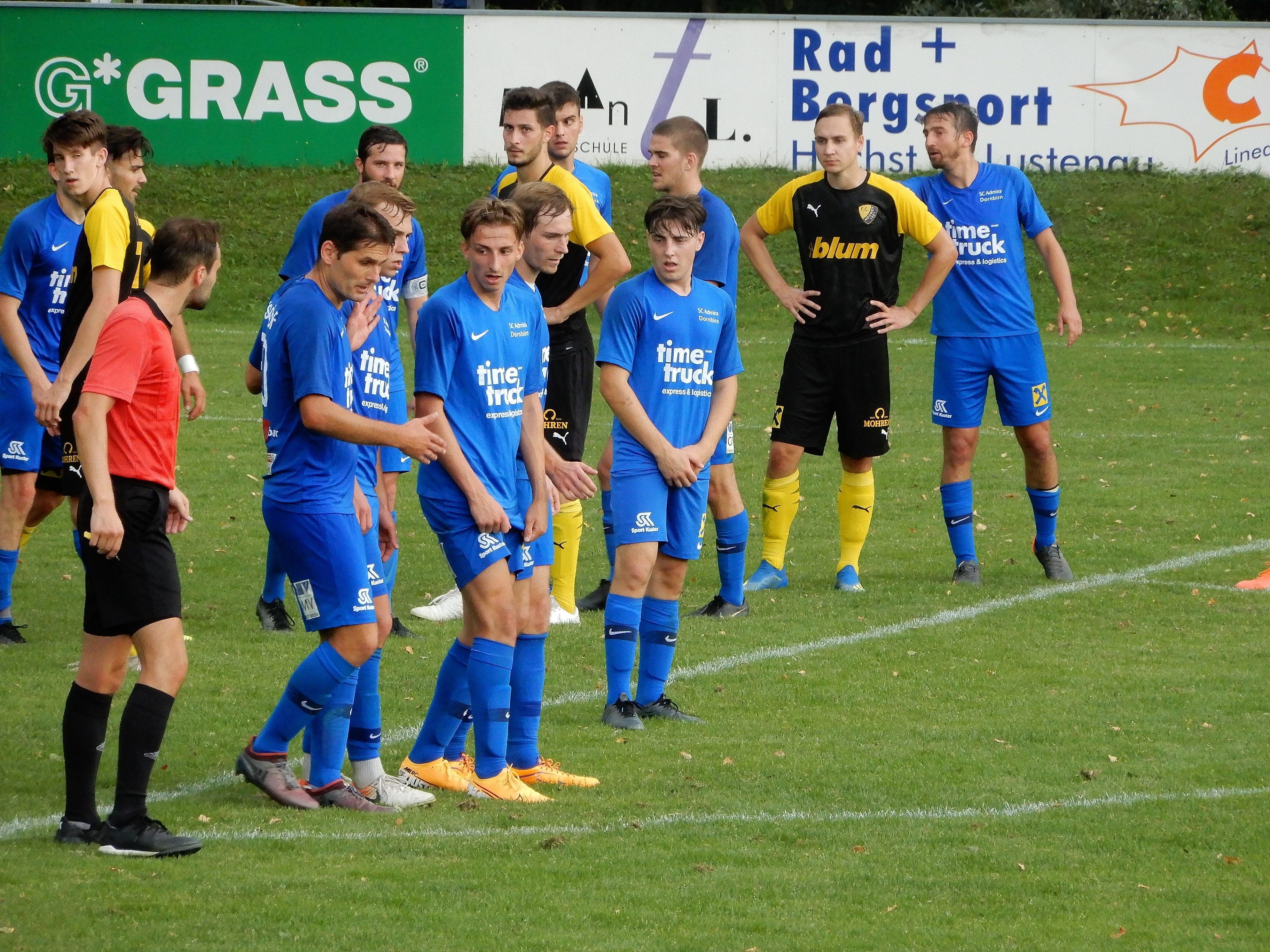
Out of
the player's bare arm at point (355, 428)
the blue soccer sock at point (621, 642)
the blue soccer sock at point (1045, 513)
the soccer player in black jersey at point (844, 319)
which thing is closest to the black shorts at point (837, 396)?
the soccer player in black jersey at point (844, 319)

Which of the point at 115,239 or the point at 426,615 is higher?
the point at 115,239

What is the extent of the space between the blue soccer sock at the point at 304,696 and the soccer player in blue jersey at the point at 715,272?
3405 millimetres

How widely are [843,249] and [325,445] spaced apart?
4966mm

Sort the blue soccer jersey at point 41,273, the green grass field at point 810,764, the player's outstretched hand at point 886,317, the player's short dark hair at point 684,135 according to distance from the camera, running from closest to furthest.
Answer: the green grass field at point 810,764
the blue soccer jersey at point 41,273
the player's short dark hair at point 684,135
the player's outstretched hand at point 886,317

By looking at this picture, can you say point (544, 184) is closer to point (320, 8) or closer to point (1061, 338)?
point (1061, 338)

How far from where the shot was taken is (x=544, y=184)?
20.8ft

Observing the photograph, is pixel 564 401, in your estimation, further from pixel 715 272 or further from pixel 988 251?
pixel 988 251

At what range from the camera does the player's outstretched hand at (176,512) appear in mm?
5348

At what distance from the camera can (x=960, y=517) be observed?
10133mm

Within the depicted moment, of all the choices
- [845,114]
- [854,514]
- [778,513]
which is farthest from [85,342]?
[854,514]

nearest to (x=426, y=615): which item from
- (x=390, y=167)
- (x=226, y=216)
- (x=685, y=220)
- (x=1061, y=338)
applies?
(x=390, y=167)

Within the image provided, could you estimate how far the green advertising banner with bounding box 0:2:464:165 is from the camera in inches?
961

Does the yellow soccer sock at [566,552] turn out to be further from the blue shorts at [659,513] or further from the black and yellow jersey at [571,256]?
the blue shorts at [659,513]

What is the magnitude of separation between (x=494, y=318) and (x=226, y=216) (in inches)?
771
